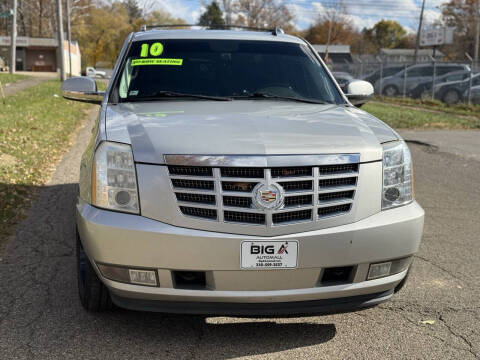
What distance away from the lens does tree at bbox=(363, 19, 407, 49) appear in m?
116

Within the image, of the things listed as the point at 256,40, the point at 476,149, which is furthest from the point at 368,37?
the point at 256,40

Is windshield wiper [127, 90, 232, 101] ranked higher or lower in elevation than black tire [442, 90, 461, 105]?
higher

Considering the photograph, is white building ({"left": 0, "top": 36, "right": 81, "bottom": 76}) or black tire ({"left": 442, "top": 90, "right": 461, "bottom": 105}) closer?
black tire ({"left": 442, "top": 90, "right": 461, "bottom": 105})

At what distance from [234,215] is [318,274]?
20.8 inches

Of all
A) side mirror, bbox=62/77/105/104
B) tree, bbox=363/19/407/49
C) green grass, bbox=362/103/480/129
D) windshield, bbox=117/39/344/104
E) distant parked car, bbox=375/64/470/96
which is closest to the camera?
windshield, bbox=117/39/344/104

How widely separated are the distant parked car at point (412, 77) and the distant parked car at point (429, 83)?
1.12ft

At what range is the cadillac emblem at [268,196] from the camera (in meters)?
2.95

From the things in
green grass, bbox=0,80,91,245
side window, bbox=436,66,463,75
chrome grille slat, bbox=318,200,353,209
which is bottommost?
green grass, bbox=0,80,91,245

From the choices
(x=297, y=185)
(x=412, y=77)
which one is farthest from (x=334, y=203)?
(x=412, y=77)

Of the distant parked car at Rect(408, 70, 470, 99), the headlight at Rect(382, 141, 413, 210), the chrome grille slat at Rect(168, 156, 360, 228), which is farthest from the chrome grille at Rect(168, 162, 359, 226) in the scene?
the distant parked car at Rect(408, 70, 470, 99)

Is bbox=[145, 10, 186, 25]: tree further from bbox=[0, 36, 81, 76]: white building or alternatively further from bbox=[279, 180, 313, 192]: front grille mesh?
bbox=[279, 180, 313, 192]: front grille mesh

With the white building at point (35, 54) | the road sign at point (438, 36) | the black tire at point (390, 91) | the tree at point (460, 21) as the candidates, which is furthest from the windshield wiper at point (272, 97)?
the tree at point (460, 21)

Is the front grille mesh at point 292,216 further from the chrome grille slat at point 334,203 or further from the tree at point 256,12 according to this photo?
the tree at point 256,12

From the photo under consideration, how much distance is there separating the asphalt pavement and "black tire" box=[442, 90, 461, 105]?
69.5ft
